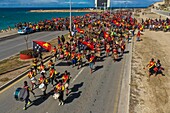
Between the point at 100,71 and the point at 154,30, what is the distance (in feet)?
105

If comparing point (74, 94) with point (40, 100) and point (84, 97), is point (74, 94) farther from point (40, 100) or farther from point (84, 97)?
point (40, 100)

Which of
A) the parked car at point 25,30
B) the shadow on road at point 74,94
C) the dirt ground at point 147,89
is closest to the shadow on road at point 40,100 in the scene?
the shadow on road at point 74,94

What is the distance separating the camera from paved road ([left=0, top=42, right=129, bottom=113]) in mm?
11914

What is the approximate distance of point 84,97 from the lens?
13.4 metres

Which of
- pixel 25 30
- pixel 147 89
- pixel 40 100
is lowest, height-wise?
pixel 40 100

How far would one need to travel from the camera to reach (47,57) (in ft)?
75.1

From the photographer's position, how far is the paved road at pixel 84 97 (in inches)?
469

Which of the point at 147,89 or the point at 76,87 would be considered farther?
the point at 76,87

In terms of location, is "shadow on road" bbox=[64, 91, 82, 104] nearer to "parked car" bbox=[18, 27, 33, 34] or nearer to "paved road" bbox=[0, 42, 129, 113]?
"paved road" bbox=[0, 42, 129, 113]

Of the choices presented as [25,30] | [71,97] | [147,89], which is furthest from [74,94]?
[25,30]

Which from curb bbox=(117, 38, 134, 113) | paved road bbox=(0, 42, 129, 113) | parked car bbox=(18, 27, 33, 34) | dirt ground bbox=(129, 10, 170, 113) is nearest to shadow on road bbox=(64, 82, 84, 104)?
paved road bbox=(0, 42, 129, 113)

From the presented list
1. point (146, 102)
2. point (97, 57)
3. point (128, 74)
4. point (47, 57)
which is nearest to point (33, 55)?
point (47, 57)

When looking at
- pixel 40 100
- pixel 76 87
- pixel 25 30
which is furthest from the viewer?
pixel 25 30

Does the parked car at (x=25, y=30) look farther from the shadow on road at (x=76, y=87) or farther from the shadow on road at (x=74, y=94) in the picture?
the shadow on road at (x=74, y=94)
